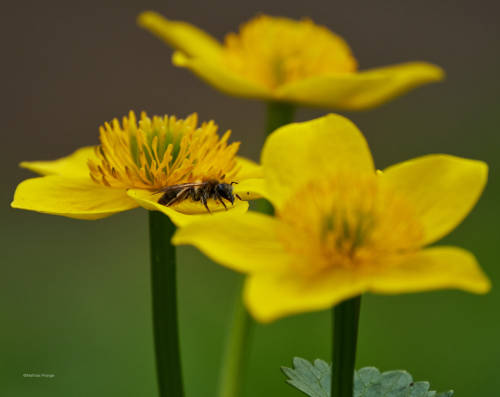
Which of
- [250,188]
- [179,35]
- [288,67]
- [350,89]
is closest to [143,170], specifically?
[250,188]

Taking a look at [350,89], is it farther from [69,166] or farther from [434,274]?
[434,274]

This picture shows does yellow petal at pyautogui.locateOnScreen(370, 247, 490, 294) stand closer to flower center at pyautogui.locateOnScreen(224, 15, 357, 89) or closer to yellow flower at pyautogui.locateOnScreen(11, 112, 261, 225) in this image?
yellow flower at pyautogui.locateOnScreen(11, 112, 261, 225)

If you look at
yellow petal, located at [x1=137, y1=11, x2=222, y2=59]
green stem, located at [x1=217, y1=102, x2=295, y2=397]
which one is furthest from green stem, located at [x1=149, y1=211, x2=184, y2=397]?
yellow petal, located at [x1=137, y1=11, x2=222, y2=59]

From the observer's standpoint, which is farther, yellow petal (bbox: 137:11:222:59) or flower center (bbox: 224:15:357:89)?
yellow petal (bbox: 137:11:222:59)

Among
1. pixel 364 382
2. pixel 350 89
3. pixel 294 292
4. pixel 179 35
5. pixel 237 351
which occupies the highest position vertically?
pixel 179 35

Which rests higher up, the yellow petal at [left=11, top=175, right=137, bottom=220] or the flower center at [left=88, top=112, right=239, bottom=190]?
the flower center at [left=88, top=112, right=239, bottom=190]

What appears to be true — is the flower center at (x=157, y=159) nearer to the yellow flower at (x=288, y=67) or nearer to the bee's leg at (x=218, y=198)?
the bee's leg at (x=218, y=198)
